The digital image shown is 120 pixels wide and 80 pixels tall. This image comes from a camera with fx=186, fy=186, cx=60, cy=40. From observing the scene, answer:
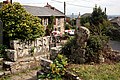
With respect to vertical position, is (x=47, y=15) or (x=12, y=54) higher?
(x=47, y=15)

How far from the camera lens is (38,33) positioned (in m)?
10.8

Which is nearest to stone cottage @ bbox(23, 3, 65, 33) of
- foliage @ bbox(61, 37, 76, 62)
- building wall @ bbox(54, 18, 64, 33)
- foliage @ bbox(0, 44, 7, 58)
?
building wall @ bbox(54, 18, 64, 33)

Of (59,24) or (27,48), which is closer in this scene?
(27,48)

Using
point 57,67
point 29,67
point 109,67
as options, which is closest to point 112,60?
point 109,67

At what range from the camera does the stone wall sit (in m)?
9.37

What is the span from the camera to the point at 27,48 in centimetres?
1017

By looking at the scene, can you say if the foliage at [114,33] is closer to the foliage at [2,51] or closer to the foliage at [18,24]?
the foliage at [18,24]

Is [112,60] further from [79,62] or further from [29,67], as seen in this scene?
[29,67]

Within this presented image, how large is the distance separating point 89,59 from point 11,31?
179 inches

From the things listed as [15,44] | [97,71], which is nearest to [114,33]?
[15,44]

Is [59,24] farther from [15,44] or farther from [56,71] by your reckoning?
[56,71]

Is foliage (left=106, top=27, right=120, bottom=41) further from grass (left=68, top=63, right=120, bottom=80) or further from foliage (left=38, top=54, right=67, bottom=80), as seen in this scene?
foliage (left=38, top=54, right=67, bottom=80)

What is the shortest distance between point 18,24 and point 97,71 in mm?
5220

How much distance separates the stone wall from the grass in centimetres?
346
